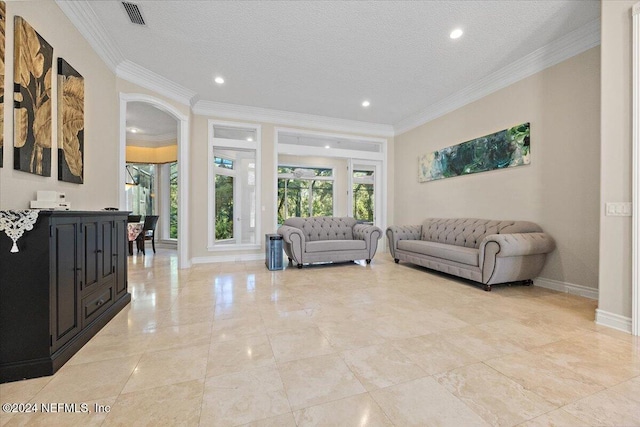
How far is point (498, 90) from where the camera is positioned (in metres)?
4.14

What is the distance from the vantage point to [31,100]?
207 centimetres

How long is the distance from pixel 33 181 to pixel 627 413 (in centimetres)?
411

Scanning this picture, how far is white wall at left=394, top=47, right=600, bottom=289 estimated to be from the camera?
311cm

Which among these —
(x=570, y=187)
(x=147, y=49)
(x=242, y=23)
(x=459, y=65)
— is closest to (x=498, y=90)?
(x=459, y=65)

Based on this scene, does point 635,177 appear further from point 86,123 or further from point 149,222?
point 149,222

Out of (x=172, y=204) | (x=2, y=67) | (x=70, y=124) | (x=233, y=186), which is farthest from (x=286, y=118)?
(x=172, y=204)

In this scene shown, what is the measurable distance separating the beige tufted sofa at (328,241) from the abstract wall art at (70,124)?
9.36 feet

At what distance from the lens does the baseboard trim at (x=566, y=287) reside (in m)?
3.10

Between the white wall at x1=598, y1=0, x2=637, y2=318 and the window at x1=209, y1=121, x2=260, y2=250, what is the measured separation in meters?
4.99

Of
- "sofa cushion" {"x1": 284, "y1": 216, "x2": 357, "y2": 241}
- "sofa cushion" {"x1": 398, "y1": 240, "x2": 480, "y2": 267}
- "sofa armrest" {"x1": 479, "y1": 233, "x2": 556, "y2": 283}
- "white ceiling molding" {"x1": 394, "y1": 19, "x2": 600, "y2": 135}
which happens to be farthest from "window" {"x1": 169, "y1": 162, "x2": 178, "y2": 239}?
"sofa armrest" {"x1": 479, "y1": 233, "x2": 556, "y2": 283}

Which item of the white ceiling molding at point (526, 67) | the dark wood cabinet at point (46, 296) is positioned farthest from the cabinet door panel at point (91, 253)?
the white ceiling molding at point (526, 67)

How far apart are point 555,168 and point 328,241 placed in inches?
134

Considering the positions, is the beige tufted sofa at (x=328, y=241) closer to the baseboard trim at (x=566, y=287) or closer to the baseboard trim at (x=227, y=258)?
the baseboard trim at (x=227, y=258)

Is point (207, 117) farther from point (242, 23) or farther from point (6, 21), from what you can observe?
point (6, 21)
